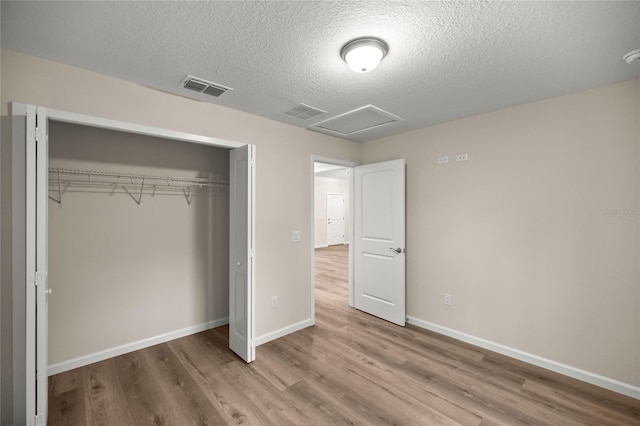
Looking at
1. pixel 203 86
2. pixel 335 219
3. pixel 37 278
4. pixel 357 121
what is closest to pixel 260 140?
pixel 203 86

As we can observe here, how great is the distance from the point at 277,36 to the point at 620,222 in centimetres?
299

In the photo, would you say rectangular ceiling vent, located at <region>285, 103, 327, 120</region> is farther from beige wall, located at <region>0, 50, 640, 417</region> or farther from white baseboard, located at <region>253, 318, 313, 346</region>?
white baseboard, located at <region>253, 318, 313, 346</region>

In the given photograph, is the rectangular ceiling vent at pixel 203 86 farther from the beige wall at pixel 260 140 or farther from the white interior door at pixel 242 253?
the white interior door at pixel 242 253

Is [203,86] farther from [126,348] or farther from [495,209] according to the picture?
[495,209]

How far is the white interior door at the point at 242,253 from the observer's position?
271cm

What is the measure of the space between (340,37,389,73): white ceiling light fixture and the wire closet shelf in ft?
7.45

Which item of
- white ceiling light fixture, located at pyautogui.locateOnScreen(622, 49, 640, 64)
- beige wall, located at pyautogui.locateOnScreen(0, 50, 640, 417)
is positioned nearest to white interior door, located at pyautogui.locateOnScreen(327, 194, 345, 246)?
beige wall, located at pyautogui.locateOnScreen(0, 50, 640, 417)

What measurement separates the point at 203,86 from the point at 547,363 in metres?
3.99

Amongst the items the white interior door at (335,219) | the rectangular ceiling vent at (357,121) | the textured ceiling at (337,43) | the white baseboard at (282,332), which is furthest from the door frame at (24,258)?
the white interior door at (335,219)

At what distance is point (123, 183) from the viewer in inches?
114

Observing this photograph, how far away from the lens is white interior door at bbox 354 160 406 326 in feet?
12.0

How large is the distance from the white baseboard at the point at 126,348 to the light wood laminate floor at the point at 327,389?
7cm

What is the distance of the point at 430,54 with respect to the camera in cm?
189

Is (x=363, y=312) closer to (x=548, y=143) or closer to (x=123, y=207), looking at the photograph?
(x=548, y=143)
